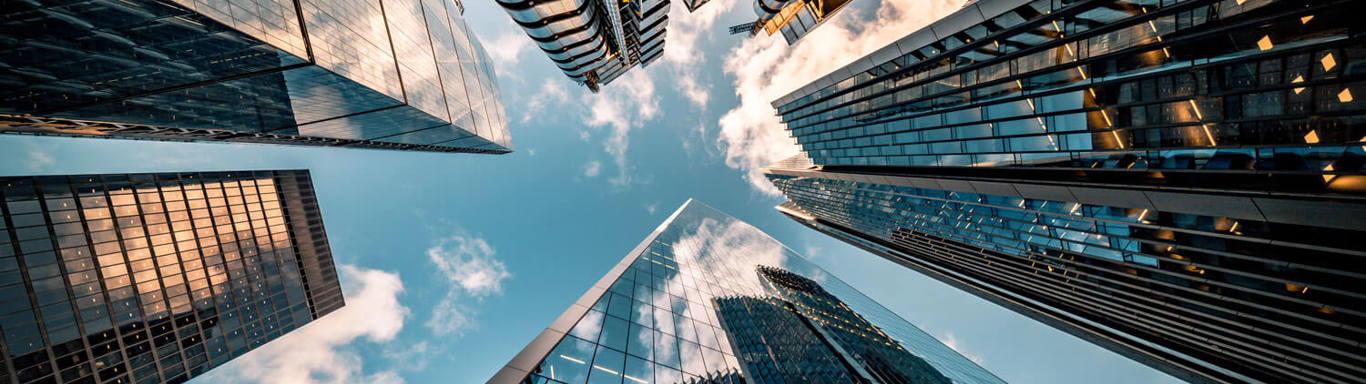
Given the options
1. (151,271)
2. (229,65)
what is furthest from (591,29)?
(151,271)

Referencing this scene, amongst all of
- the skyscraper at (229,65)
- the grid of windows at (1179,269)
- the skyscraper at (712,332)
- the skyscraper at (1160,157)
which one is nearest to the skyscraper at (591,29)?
the skyscraper at (229,65)

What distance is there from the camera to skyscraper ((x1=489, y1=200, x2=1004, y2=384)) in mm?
11117

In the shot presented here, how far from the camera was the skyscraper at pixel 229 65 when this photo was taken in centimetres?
911

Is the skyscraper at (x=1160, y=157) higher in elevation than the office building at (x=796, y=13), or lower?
lower

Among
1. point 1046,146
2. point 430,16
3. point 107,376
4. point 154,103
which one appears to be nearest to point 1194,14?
point 1046,146

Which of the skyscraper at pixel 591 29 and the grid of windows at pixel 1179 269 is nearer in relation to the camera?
the grid of windows at pixel 1179 269

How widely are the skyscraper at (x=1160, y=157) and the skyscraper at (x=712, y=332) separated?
12528 mm

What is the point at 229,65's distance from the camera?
11.4 meters

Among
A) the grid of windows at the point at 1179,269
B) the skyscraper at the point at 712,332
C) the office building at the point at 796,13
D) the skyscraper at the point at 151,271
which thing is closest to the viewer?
the skyscraper at the point at 712,332

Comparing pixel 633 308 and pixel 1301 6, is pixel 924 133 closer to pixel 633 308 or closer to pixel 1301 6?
pixel 1301 6

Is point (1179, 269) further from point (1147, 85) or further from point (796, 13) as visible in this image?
point (796, 13)

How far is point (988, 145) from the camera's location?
64.4 ft

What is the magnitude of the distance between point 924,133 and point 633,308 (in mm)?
21567

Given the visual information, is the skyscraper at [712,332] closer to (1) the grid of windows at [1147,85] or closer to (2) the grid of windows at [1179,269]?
(2) the grid of windows at [1179,269]
